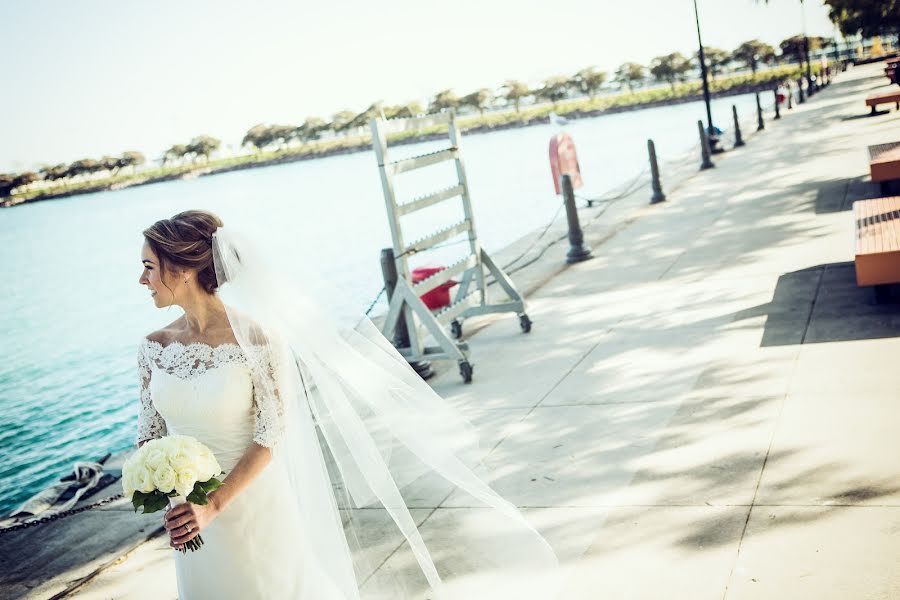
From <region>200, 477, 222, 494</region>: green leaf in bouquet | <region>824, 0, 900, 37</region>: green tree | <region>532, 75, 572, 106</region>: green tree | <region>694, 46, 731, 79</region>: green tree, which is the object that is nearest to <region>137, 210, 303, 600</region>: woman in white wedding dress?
<region>200, 477, 222, 494</region>: green leaf in bouquet

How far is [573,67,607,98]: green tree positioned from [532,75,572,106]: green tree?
83.3 inches

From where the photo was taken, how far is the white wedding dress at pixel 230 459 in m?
3.16

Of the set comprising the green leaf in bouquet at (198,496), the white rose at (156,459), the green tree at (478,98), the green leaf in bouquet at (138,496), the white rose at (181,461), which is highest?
the green tree at (478,98)

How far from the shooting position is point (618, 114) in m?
134

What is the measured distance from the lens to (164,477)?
2691mm

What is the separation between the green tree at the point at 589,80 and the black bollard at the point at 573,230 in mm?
147646

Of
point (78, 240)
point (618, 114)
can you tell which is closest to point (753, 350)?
point (78, 240)

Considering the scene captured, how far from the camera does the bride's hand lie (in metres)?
2.78

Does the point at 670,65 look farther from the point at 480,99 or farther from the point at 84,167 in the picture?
the point at 84,167

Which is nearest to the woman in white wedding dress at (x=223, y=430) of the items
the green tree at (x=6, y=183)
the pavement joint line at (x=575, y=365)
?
the pavement joint line at (x=575, y=365)

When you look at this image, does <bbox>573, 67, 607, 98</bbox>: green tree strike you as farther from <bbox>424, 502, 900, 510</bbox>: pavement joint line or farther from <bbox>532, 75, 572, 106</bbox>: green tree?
<bbox>424, 502, 900, 510</bbox>: pavement joint line

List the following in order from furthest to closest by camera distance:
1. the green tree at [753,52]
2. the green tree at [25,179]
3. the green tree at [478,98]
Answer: the green tree at [478,98], the green tree at [753,52], the green tree at [25,179]

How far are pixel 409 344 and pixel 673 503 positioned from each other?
4.21 metres

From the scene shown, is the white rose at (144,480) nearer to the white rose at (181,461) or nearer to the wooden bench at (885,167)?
the white rose at (181,461)
